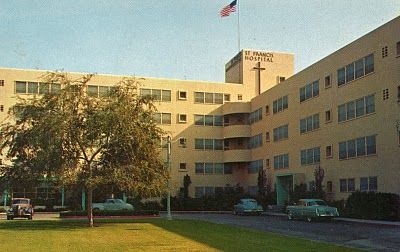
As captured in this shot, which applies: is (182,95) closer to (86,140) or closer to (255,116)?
(255,116)

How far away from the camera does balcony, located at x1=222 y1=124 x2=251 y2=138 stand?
215ft

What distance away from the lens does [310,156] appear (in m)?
48.5

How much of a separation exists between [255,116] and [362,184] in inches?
991

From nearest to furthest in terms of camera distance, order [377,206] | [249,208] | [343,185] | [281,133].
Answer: [377,206]
[343,185]
[249,208]
[281,133]

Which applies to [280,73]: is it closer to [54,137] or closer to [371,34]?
[371,34]

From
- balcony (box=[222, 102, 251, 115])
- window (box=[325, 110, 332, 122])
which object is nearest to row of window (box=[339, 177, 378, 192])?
window (box=[325, 110, 332, 122])

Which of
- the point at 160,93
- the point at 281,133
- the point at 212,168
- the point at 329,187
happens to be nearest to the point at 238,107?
the point at 212,168

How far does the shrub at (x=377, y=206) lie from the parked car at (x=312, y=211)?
5.77ft

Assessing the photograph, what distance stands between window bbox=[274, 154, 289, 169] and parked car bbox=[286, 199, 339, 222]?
15.4 m

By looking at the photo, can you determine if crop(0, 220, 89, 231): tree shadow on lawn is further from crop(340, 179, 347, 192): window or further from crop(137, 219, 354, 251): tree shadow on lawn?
crop(340, 179, 347, 192): window

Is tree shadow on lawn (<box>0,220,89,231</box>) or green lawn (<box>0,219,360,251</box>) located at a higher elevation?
green lawn (<box>0,219,360,251</box>)

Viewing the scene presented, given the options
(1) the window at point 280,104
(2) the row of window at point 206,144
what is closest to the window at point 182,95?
(2) the row of window at point 206,144

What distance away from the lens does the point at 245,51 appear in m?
69.5

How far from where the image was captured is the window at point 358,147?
3878 centimetres
